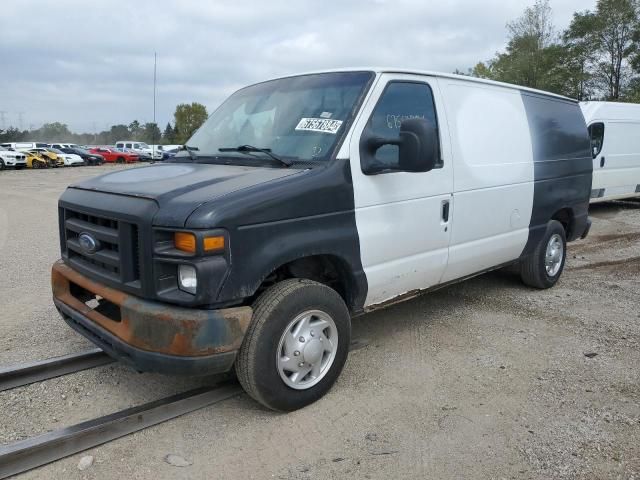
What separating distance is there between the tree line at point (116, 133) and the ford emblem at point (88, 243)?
→ 2404 inches

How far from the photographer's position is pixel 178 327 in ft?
9.21

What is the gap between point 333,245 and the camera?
3.36 meters

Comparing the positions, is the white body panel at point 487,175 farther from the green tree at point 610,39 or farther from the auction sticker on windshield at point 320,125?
the green tree at point 610,39

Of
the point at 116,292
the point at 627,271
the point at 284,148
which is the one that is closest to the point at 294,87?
the point at 284,148

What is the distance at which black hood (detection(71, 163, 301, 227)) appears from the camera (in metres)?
2.84

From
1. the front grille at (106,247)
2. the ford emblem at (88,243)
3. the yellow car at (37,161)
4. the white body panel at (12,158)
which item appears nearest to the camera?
the front grille at (106,247)

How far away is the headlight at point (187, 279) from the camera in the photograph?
2818 mm

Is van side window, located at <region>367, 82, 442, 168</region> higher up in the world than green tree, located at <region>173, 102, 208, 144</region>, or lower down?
lower down

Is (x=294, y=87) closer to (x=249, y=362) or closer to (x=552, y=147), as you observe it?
(x=249, y=362)

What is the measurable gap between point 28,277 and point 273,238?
4.86 metres

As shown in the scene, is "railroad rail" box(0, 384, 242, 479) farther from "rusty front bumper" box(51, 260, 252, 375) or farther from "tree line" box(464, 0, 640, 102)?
"tree line" box(464, 0, 640, 102)

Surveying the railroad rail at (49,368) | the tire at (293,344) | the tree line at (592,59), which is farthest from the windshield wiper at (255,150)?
the tree line at (592,59)

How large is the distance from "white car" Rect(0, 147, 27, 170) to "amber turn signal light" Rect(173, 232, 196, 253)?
3658cm

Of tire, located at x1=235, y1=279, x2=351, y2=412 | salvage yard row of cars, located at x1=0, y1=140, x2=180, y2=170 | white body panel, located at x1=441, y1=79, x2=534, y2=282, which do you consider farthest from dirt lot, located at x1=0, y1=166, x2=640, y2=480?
salvage yard row of cars, located at x1=0, y1=140, x2=180, y2=170
